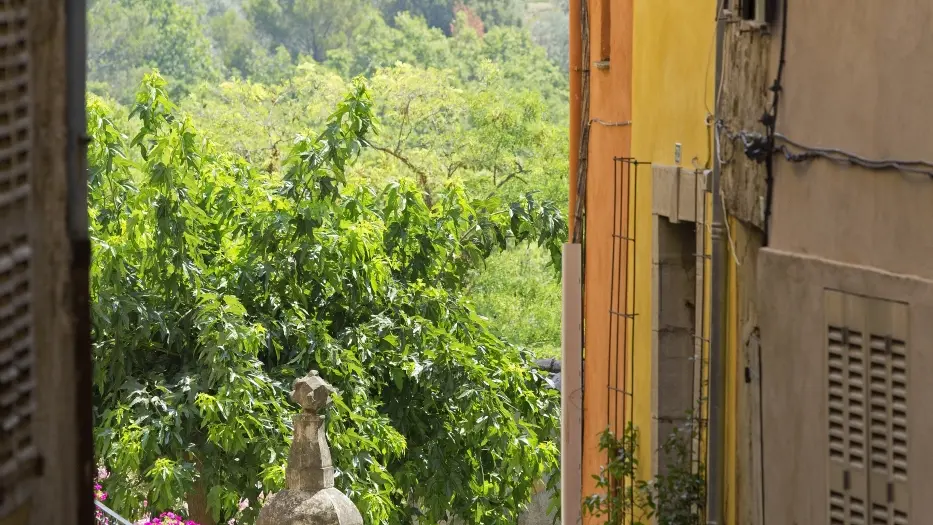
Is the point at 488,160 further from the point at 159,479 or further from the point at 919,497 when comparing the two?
the point at 919,497

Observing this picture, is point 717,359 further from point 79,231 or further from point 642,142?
point 79,231

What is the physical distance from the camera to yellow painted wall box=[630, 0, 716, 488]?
842cm

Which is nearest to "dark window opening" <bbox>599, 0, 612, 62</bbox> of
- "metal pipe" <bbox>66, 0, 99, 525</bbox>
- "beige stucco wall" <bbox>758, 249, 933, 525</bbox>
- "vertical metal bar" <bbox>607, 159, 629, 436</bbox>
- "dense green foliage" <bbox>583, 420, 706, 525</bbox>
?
"vertical metal bar" <bbox>607, 159, 629, 436</bbox>

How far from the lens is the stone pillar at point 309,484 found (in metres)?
11.6

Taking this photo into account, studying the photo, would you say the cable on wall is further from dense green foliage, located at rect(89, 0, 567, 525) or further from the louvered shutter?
dense green foliage, located at rect(89, 0, 567, 525)

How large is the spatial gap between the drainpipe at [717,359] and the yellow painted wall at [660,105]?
16.8 inches

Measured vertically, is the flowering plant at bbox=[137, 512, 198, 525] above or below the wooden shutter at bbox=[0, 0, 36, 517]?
below

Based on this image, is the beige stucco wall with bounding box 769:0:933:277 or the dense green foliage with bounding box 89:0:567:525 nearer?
the beige stucco wall with bounding box 769:0:933:277

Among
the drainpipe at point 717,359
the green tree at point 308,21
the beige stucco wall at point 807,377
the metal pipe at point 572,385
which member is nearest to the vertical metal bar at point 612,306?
the metal pipe at point 572,385

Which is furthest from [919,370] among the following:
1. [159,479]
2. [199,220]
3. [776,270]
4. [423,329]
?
[199,220]

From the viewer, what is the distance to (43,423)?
16.8 ft

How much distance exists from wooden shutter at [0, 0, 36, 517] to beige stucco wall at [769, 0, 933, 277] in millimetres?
2898

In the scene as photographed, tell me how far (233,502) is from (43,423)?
10.2m

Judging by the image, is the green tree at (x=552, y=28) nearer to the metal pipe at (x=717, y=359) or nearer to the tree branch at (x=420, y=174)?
the tree branch at (x=420, y=174)
